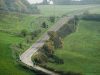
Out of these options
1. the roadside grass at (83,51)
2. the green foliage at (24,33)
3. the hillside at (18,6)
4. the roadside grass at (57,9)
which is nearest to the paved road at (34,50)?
the roadside grass at (83,51)

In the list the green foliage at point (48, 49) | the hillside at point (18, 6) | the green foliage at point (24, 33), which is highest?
the hillside at point (18, 6)

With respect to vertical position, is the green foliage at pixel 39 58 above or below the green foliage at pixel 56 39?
below

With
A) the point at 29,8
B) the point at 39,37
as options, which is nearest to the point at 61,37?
the point at 39,37

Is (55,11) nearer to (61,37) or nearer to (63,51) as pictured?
(61,37)

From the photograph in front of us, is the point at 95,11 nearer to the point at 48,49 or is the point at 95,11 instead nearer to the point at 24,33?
the point at 24,33

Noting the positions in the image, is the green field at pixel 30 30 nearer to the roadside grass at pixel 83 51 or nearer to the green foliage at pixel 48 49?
the roadside grass at pixel 83 51

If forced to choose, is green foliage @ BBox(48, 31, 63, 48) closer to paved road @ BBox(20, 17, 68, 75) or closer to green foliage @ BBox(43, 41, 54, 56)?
paved road @ BBox(20, 17, 68, 75)

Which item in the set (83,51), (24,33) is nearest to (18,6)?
(24,33)
